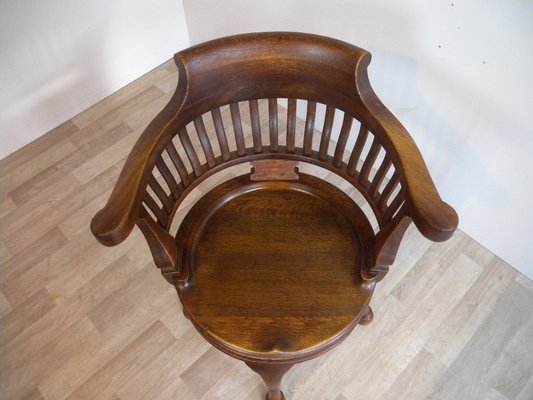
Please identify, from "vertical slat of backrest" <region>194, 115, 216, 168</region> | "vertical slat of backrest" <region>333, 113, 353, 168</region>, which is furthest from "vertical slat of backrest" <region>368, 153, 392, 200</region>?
"vertical slat of backrest" <region>194, 115, 216, 168</region>

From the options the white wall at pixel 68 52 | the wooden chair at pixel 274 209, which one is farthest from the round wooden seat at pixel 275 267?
the white wall at pixel 68 52

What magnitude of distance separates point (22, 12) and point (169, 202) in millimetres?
1223

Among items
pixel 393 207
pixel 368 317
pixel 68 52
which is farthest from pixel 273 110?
pixel 68 52

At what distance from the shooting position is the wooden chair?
38.3 inches

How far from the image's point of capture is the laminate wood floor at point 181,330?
4.77ft

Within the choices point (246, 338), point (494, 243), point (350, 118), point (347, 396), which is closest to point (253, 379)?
point (347, 396)

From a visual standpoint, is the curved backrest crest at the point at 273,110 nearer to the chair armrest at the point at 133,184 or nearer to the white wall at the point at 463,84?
the chair armrest at the point at 133,184

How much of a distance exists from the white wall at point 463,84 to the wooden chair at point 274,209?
413mm

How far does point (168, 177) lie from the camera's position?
1079mm

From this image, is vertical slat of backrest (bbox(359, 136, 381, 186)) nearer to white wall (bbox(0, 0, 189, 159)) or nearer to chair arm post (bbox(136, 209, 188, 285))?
chair arm post (bbox(136, 209, 188, 285))

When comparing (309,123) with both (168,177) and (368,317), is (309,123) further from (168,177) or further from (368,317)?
(368,317)

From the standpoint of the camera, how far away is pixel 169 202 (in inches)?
43.0

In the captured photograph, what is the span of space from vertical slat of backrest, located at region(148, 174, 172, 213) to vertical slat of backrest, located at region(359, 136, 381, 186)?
0.51 meters

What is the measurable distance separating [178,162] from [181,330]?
75 centimetres
